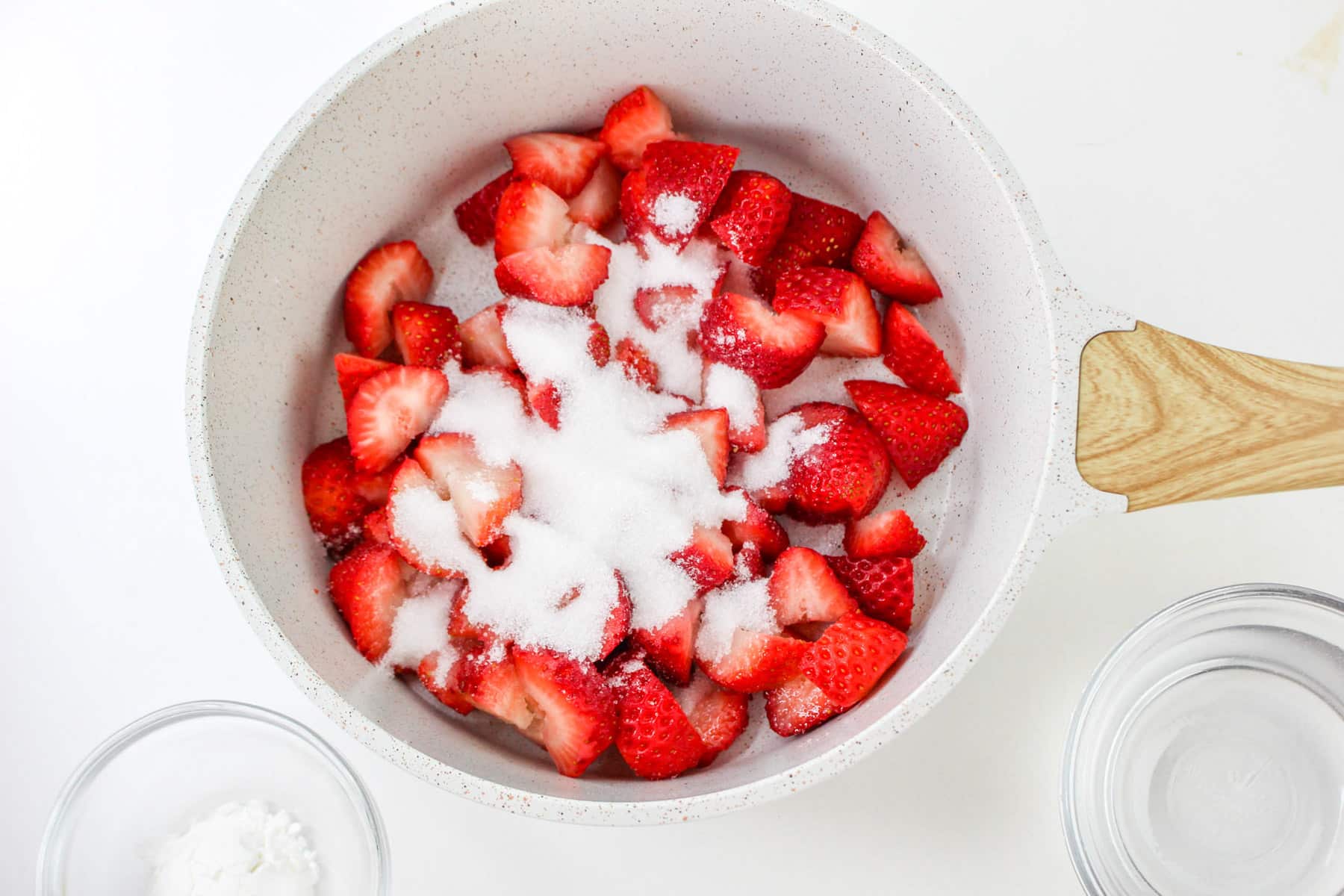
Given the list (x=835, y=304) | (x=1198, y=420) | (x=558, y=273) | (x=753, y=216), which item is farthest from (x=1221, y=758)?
(x=558, y=273)

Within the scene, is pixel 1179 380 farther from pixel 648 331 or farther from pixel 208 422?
pixel 208 422

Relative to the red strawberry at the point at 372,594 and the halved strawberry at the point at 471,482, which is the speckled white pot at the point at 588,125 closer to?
the red strawberry at the point at 372,594

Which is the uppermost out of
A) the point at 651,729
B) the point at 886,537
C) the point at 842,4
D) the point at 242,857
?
the point at 842,4

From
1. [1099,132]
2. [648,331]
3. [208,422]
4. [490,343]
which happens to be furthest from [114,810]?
[1099,132]

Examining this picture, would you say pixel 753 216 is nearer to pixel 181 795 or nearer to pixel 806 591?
pixel 806 591

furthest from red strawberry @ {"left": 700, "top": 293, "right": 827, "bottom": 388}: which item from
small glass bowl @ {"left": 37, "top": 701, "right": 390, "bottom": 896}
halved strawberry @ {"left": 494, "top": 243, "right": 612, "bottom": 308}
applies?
small glass bowl @ {"left": 37, "top": 701, "right": 390, "bottom": 896}

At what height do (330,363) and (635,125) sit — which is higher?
(635,125)
